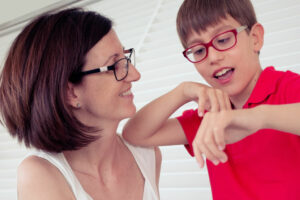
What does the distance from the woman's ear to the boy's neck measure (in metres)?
0.51

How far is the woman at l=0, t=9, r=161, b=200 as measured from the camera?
90cm

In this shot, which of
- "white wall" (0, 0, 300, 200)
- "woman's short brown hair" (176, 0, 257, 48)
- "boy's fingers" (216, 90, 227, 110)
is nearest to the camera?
"boy's fingers" (216, 90, 227, 110)

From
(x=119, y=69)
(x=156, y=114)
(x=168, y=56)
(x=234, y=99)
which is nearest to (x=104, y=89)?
(x=119, y=69)

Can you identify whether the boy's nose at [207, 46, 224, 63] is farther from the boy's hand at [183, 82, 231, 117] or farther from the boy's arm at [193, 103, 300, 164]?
the boy's arm at [193, 103, 300, 164]

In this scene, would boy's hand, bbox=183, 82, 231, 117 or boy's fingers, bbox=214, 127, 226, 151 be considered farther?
boy's hand, bbox=183, 82, 231, 117

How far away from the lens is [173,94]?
3.36 feet

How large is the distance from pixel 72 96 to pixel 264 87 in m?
0.59

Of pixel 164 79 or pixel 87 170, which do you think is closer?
pixel 87 170

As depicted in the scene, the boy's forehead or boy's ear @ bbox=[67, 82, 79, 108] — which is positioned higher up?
the boy's forehead

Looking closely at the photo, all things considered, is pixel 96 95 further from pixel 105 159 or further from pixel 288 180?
pixel 288 180

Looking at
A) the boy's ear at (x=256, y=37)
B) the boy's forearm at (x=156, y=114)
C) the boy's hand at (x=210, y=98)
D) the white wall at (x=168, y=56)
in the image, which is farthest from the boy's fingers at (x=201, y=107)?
the white wall at (x=168, y=56)

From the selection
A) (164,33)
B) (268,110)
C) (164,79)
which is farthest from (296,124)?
(164,33)

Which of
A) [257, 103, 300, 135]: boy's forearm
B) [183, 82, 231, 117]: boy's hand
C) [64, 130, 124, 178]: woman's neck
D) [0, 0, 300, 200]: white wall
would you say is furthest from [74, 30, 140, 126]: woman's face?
[0, 0, 300, 200]: white wall

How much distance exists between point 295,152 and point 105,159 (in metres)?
0.63
